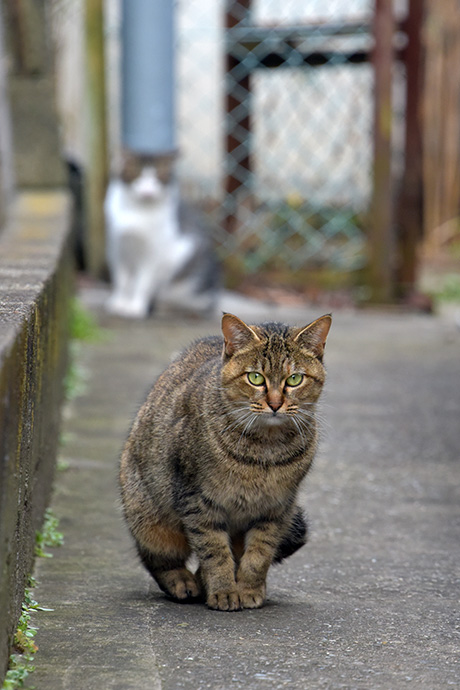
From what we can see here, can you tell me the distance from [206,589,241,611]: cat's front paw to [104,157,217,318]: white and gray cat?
14.5 feet

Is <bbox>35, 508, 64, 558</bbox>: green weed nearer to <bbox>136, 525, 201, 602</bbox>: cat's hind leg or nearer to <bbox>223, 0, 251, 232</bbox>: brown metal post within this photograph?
<bbox>136, 525, 201, 602</bbox>: cat's hind leg

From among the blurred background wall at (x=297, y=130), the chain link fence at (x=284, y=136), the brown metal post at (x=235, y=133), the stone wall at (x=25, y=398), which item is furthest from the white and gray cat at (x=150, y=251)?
the stone wall at (x=25, y=398)

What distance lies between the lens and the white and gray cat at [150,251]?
7.03 meters

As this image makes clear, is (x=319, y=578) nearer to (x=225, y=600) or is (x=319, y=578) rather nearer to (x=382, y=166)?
(x=225, y=600)

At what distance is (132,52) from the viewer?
7.01 m

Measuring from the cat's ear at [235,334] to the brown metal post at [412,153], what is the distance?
194 inches

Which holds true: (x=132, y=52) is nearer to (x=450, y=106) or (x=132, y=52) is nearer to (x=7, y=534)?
(x=450, y=106)

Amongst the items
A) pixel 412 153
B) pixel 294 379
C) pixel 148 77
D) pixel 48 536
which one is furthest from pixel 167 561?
pixel 412 153

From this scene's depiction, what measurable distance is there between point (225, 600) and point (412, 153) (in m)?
5.33

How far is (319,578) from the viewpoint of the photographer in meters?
2.93

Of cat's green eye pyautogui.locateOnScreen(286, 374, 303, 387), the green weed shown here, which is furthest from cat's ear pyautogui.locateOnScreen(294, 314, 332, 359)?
the green weed

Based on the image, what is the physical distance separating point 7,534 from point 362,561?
130 centimetres

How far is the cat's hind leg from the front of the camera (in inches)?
109

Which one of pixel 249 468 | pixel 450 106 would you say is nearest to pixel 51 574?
pixel 249 468
